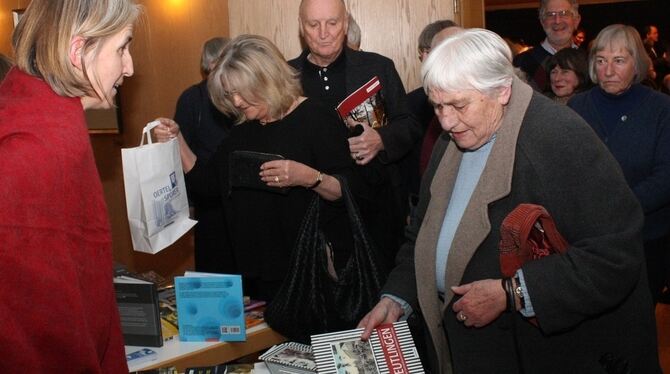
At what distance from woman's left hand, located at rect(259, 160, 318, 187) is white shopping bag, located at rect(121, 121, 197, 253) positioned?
1.04 feet

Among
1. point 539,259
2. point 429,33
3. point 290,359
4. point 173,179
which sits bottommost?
point 290,359

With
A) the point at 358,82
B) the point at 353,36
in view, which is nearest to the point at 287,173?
the point at 358,82

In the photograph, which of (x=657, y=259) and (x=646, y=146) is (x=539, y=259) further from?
(x=657, y=259)

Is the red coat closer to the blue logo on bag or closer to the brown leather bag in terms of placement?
the brown leather bag

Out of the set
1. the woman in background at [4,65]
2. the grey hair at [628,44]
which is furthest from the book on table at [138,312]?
the grey hair at [628,44]

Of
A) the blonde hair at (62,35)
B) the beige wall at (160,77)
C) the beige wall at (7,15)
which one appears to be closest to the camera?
the blonde hair at (62,35)

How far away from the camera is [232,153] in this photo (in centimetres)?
273

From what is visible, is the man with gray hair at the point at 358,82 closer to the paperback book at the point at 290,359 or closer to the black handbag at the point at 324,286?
the black handbag at the point at 324,286

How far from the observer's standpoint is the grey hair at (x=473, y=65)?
74.7 inches

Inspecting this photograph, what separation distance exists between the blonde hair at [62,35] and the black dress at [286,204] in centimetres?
127

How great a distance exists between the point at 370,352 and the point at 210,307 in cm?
66

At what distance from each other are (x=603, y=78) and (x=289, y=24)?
6.56 feet

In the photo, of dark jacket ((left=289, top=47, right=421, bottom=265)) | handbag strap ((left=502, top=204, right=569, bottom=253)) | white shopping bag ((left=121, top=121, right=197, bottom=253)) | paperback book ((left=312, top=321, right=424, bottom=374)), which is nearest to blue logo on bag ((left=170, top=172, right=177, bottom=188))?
white shopping bag ((left=121, top=121, right=197, bottom=253))

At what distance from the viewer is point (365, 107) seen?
3.03 meters
